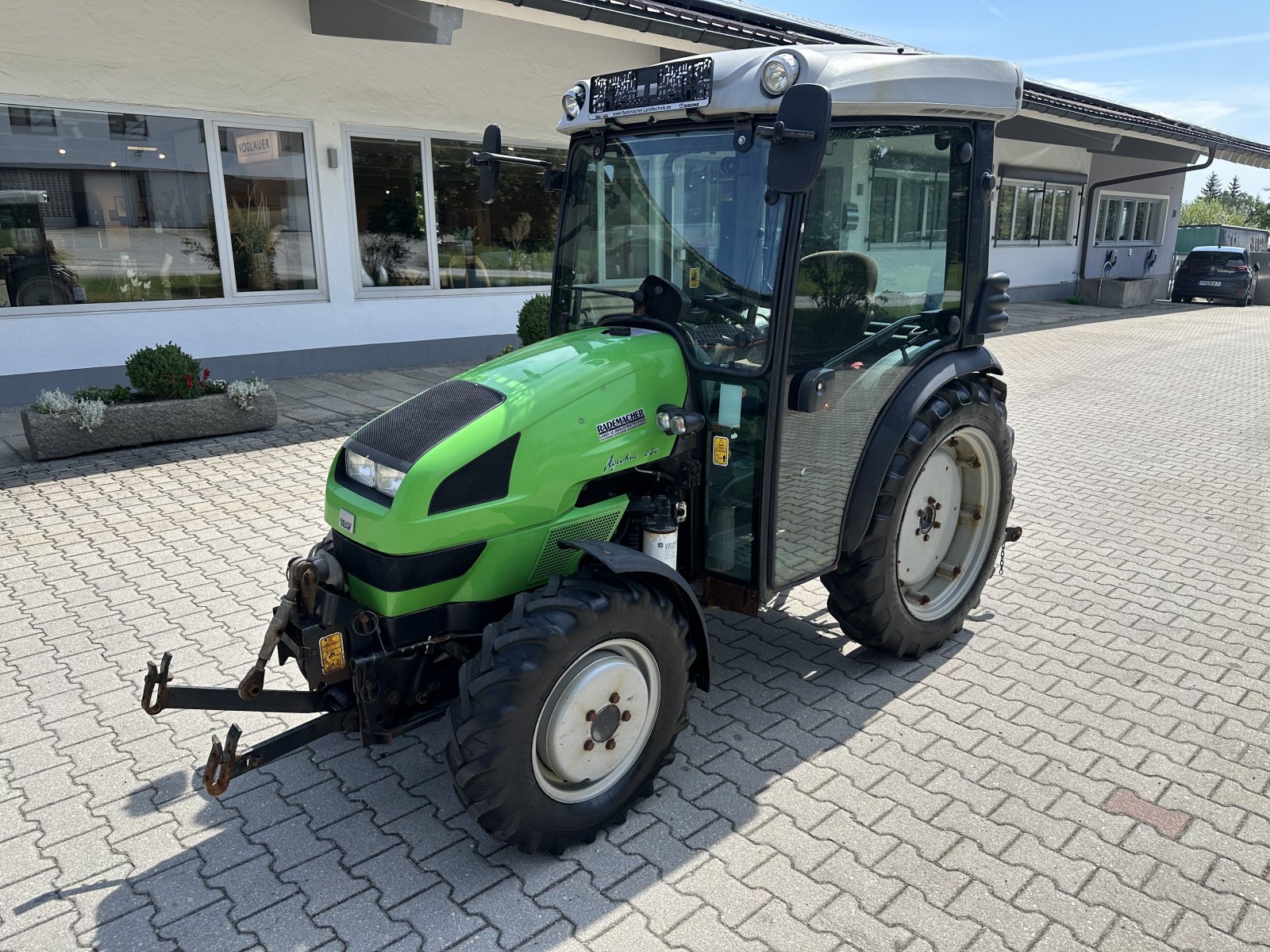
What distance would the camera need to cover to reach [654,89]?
2986mm

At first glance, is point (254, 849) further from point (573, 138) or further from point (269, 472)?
point (269, 472)

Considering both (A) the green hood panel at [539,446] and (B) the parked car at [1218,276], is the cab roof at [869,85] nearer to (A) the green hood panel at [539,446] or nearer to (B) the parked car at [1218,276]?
(A) the green hood panel at [539,446]

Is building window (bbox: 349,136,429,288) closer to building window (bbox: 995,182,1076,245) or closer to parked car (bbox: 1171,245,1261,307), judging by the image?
building window (bbox: 995,182,1076,245)

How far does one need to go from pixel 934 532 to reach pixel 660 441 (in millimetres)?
1603

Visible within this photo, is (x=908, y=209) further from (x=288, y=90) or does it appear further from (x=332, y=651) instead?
(x=288, y=90)

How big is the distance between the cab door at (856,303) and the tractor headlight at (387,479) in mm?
1239

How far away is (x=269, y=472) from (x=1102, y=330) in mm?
15038

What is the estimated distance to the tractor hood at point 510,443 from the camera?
101 inches

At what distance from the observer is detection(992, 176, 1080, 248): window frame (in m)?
18.3

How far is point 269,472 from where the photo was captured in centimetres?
624

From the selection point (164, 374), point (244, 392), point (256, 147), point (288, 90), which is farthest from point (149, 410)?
point (288, 90)

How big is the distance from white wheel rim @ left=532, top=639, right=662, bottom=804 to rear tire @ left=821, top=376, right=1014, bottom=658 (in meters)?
1.12

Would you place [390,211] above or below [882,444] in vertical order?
above

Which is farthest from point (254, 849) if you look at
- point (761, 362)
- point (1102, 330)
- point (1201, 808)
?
point (1102, 330)
